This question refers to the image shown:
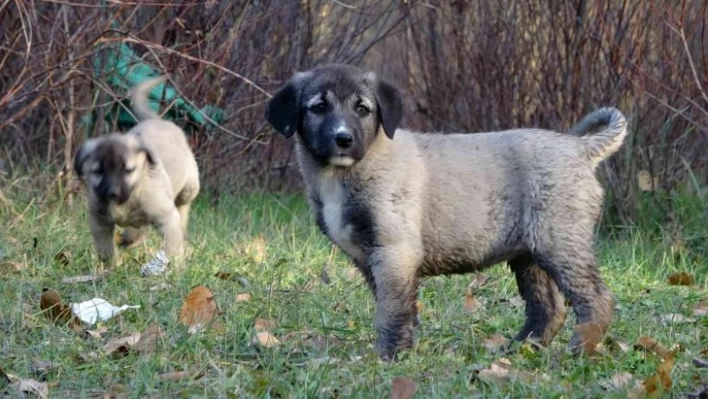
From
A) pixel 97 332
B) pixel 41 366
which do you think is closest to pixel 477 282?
pixel 97 332

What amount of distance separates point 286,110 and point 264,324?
1071mm

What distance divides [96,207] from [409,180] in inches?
114

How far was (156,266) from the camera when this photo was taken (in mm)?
7477

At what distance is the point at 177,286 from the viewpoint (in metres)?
6.90

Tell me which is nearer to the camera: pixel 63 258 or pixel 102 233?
pixel 63 258

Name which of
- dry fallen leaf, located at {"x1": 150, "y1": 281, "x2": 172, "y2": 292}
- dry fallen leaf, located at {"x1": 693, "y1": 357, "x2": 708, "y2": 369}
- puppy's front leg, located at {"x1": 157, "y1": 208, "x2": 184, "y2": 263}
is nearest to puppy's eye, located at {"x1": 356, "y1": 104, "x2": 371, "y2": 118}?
dry fallen leaf, located at {"x1": 150, "y1": 281, "x2": 172, "y2": 292}

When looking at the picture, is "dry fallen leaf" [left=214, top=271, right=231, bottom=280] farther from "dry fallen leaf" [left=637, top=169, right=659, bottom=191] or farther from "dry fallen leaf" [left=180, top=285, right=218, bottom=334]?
"dry fallen leaf" [left=637, top=169, right=659, bottom=191]

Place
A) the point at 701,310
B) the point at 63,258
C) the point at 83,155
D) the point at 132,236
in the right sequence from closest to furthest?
the point at 701,310
the point at 63,258
the point at 83,155
the point at 132,236

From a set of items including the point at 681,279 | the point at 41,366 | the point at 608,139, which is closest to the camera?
the point at 41,366

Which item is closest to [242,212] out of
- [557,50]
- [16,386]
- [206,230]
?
[206,230]

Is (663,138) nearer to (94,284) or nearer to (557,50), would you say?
(557,50)

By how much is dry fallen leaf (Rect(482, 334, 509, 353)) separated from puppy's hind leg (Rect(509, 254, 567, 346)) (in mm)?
141

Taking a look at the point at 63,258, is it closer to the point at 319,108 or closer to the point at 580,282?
the point at 319,108

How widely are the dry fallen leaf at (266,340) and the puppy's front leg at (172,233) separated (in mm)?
2262
